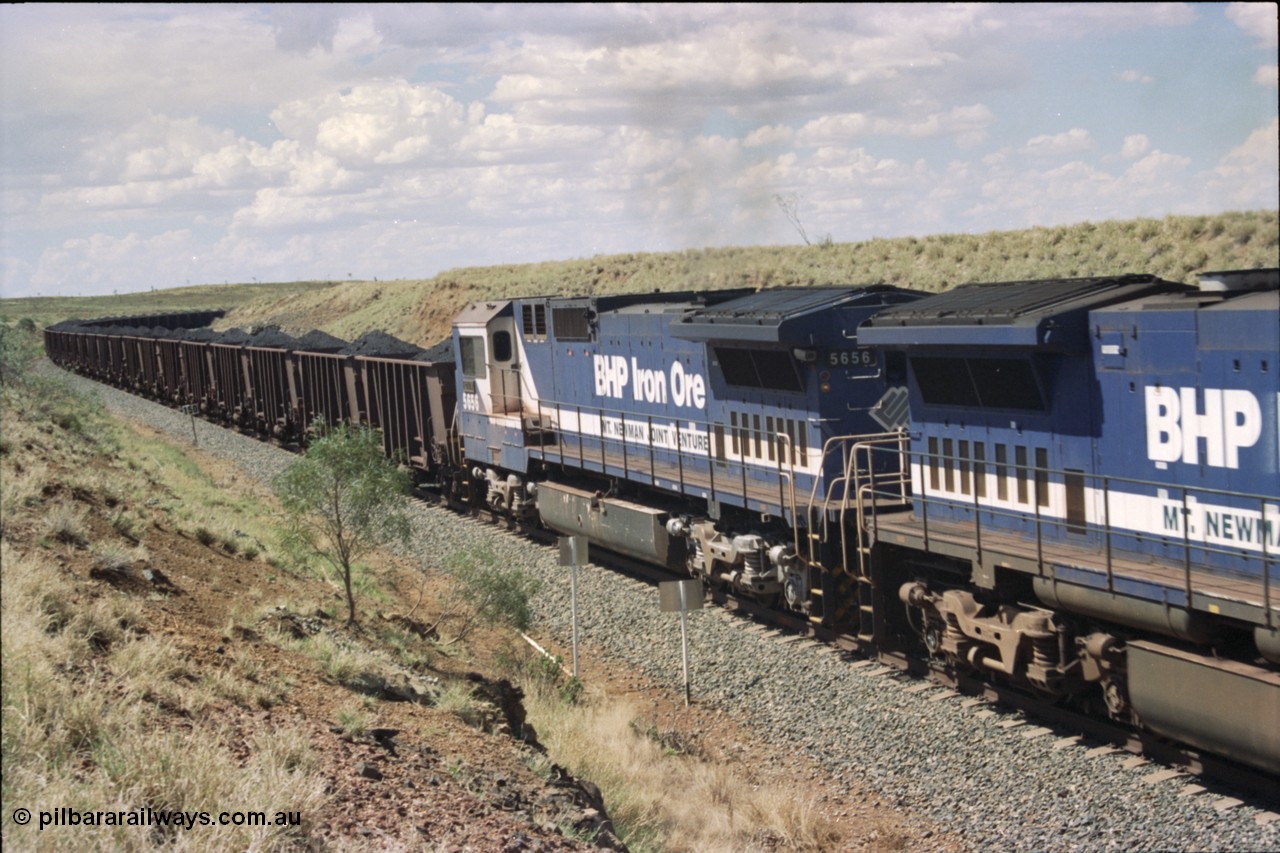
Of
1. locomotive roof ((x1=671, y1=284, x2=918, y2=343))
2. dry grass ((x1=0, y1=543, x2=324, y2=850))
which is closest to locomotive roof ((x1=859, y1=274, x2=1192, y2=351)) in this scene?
locomotive roof ((x1=671, y1=284, x2=918, y2=343))

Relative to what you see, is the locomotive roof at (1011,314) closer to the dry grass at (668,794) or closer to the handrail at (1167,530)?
the handrail at (1167,530)

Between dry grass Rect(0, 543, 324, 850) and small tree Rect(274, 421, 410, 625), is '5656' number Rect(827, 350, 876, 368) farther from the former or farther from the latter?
dry grass Rect(0, 543, 324, 850)

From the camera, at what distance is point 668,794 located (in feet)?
34.8

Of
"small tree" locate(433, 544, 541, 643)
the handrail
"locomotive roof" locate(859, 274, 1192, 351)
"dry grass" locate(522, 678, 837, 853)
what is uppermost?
"locomotive roof" locate(859, 274, 1192, 351)

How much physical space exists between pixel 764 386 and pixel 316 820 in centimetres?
1050

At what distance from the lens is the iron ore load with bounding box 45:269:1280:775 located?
9.80m

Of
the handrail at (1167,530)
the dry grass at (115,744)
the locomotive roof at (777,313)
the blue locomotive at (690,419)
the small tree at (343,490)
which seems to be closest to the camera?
the dry grass at (115,744)

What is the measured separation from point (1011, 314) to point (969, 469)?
210 centimetres

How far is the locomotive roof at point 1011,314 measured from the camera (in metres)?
11.2

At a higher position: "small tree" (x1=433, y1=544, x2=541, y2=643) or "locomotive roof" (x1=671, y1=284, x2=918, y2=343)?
"locomotive roof" (x1=671, y1=284, x2=918, y2=343)

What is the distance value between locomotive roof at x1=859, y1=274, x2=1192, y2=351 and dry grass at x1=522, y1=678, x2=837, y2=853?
4857mm

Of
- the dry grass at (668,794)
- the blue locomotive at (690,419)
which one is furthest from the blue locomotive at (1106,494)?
the dry grass at (668,794)

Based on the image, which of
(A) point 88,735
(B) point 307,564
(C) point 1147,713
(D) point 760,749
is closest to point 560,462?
(B) point 307,564

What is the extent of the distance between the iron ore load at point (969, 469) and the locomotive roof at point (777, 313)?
0.14 ft
